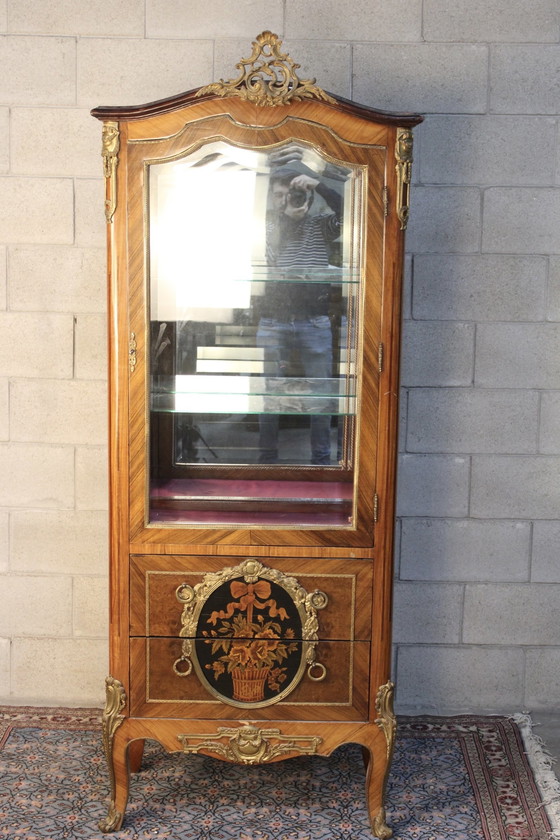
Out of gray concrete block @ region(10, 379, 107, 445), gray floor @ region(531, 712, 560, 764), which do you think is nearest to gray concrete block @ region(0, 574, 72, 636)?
gray concrete block @ region(10, 379, 107, 445)

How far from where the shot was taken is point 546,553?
2822 mm

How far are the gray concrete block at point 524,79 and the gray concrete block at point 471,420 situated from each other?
891 millimetres

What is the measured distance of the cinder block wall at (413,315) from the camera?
2.64 metres

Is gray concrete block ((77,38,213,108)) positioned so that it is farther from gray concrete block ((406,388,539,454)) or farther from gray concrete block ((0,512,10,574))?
gray concrete block ((0,512,10,574))

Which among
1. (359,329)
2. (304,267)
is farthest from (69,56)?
(359,329)

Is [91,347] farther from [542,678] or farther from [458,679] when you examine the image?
[542,678]

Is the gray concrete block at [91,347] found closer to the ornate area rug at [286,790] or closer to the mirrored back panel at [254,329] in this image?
the mirrored back panel at [254,329]

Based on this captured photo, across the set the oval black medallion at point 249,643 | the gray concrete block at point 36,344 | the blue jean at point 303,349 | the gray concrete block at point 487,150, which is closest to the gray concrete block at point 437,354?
the gray concrete block at point 487,150

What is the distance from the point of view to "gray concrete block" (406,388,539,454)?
9.07ft

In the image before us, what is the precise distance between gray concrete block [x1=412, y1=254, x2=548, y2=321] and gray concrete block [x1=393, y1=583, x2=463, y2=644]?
2.92 ft

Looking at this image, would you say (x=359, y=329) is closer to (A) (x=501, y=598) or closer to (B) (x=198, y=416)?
(B) (x=198, y=416)

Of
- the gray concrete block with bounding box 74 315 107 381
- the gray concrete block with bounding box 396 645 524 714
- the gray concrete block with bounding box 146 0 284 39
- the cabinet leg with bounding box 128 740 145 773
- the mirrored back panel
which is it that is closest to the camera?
the mirrored back panel

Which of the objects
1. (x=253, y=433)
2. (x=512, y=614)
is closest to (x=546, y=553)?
(x=512, y=614)

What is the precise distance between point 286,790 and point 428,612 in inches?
29.8
